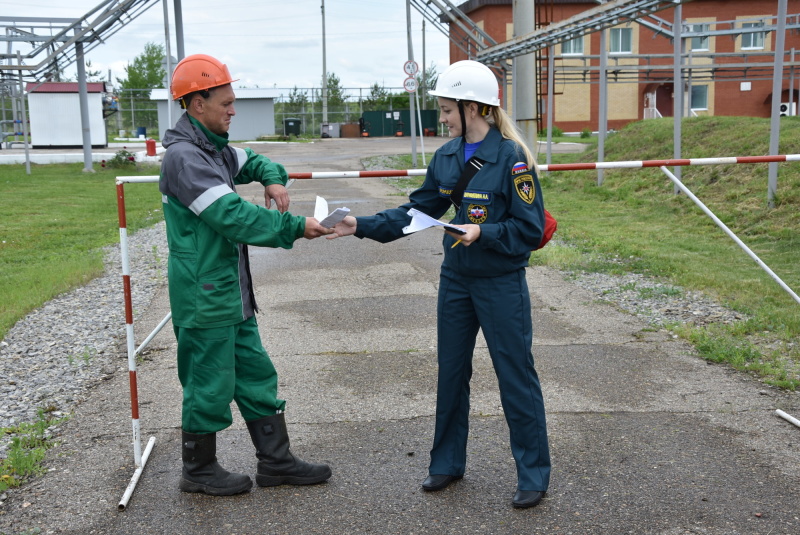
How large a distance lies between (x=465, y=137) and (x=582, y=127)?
47.3 m

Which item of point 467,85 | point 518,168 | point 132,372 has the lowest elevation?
point 132,372

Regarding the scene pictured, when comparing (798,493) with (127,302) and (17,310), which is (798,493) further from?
(17,310)

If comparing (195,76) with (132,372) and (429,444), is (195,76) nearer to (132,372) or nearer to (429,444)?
(132,372)

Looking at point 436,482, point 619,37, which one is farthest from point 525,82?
point 619,37

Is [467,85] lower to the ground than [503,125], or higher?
higher

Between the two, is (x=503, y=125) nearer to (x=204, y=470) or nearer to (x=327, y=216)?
(x=327, y=216)

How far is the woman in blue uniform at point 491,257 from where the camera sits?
12.9 feet

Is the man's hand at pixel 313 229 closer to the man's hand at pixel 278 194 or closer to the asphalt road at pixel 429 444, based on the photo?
the man's hand at pixel 278 194

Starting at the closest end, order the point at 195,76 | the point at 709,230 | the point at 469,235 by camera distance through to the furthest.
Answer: the point at 469,235 < the point at 195,76 < the point at 709,230

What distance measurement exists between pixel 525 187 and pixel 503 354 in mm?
788

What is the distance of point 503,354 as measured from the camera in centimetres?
407

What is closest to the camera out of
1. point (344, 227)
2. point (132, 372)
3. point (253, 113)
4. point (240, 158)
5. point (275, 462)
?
point (344, 227)

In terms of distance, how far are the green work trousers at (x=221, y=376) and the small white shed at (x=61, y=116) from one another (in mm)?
44749

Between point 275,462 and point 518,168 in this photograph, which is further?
point 275,462
